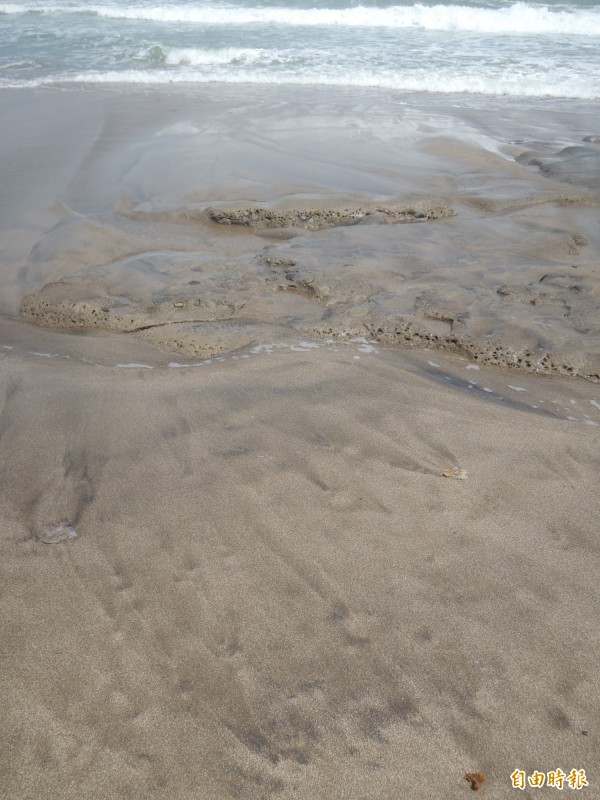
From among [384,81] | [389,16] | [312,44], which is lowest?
[384,81]

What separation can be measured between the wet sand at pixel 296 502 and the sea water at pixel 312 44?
24.5 ft

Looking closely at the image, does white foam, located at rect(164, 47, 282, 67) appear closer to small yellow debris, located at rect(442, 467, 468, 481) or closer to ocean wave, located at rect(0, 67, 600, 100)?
ocean wave, located at rect(0, 67, 600, 100)

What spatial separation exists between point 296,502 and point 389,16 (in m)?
19.3

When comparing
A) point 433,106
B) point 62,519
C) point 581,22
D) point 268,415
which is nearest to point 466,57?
point 433,106

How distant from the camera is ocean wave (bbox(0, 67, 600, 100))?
1086 cm

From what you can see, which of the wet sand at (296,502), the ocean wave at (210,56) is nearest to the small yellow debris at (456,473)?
the wet sand at (296,502)

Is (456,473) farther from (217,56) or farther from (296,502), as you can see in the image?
(217,56)

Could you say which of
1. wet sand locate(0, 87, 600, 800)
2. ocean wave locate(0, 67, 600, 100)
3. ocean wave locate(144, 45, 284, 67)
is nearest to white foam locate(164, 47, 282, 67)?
ocean wave locate(144, 45, 284, 67)

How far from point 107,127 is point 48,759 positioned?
27.1ft

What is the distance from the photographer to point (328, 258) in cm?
454

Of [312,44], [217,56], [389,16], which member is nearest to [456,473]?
[217,56]

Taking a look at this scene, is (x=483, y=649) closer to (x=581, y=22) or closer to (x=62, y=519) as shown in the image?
(x=62, y=519)

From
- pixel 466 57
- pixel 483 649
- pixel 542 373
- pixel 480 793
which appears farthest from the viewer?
pixel 466 57

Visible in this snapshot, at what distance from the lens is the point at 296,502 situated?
2385 millimetres
